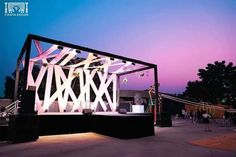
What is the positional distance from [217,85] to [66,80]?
18994 millimetres

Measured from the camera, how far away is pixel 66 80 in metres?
13.4

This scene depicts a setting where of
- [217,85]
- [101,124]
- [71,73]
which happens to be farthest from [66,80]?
[217,85]

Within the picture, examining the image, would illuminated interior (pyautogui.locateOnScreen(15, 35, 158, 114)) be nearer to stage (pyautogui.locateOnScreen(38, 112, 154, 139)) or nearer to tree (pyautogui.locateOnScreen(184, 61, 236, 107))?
stage (pyautogui.locateOnScreen(38, 112, 154, 139))

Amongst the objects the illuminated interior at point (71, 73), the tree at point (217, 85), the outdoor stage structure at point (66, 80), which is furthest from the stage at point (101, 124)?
the tree at point (217, 85)

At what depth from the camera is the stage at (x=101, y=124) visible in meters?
7.79

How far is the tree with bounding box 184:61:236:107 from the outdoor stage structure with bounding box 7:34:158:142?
13873mm

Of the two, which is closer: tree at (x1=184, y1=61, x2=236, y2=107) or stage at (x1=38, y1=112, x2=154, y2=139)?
stage at (x1=38, y1=112, x2=154, y2=139)

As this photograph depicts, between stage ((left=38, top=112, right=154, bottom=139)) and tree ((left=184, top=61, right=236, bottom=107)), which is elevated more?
tree ((left=184, top=61, right=236, bottom=107))

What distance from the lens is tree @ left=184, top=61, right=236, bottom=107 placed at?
2358cm

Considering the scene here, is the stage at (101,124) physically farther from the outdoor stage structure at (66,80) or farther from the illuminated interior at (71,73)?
the illuminated interior at (71,73)

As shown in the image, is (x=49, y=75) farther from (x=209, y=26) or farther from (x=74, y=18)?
(x=74, y=18)

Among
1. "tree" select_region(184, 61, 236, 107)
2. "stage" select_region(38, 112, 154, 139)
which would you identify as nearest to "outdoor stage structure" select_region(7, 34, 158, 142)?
"stage" select_region(38, 112, 154, 139)

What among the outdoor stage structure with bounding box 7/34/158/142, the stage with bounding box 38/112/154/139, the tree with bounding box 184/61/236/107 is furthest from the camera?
the tree with bounding box 184/61/236/107

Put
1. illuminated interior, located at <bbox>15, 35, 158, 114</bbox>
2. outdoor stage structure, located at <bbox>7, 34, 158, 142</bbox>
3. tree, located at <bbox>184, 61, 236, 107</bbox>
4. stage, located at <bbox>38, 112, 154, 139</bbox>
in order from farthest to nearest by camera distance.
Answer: tree, located at <bbox>184, 61, 236, 107</bbox>
illuminated interior, located at <bbox>15, 35, 158, 114</bbox>
outdoor stage structure, located at <bbox>7, 34, 158, 142</bbox>
stage, located at <bbox>38, 112, 154, 139</bbox>
